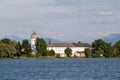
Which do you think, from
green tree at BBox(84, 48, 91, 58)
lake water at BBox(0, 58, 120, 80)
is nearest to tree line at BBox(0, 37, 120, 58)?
green tree at BBox(84, 48, 91, 58)

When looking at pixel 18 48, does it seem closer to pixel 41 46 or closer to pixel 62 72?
pixel 41 46

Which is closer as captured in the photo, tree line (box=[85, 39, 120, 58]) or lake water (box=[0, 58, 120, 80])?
lake water (box=[0, 58, 120, 80])

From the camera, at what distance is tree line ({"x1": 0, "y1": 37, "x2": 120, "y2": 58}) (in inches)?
6161

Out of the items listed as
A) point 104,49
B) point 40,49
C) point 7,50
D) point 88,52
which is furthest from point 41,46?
point 7,50

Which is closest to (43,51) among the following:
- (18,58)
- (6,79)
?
(18,58)

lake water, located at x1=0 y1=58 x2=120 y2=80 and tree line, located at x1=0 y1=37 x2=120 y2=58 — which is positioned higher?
tree line, located at x1=0 y1=37 x2=120 y2=58

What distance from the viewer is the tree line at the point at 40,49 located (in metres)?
156

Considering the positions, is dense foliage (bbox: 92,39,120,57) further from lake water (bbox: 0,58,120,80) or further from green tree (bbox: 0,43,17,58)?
lake water (bbox: 0,58,120,80)

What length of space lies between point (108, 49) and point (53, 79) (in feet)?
415

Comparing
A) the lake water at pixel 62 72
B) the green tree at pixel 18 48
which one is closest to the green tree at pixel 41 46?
the green tree at pixel 18 48

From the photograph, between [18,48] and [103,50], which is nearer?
[18,48]

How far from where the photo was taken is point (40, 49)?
6969 inches

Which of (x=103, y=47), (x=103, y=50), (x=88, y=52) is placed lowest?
(x=88, y=52)

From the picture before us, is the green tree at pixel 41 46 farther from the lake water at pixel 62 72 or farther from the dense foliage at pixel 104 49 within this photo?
the lake water at pixel 62 72
